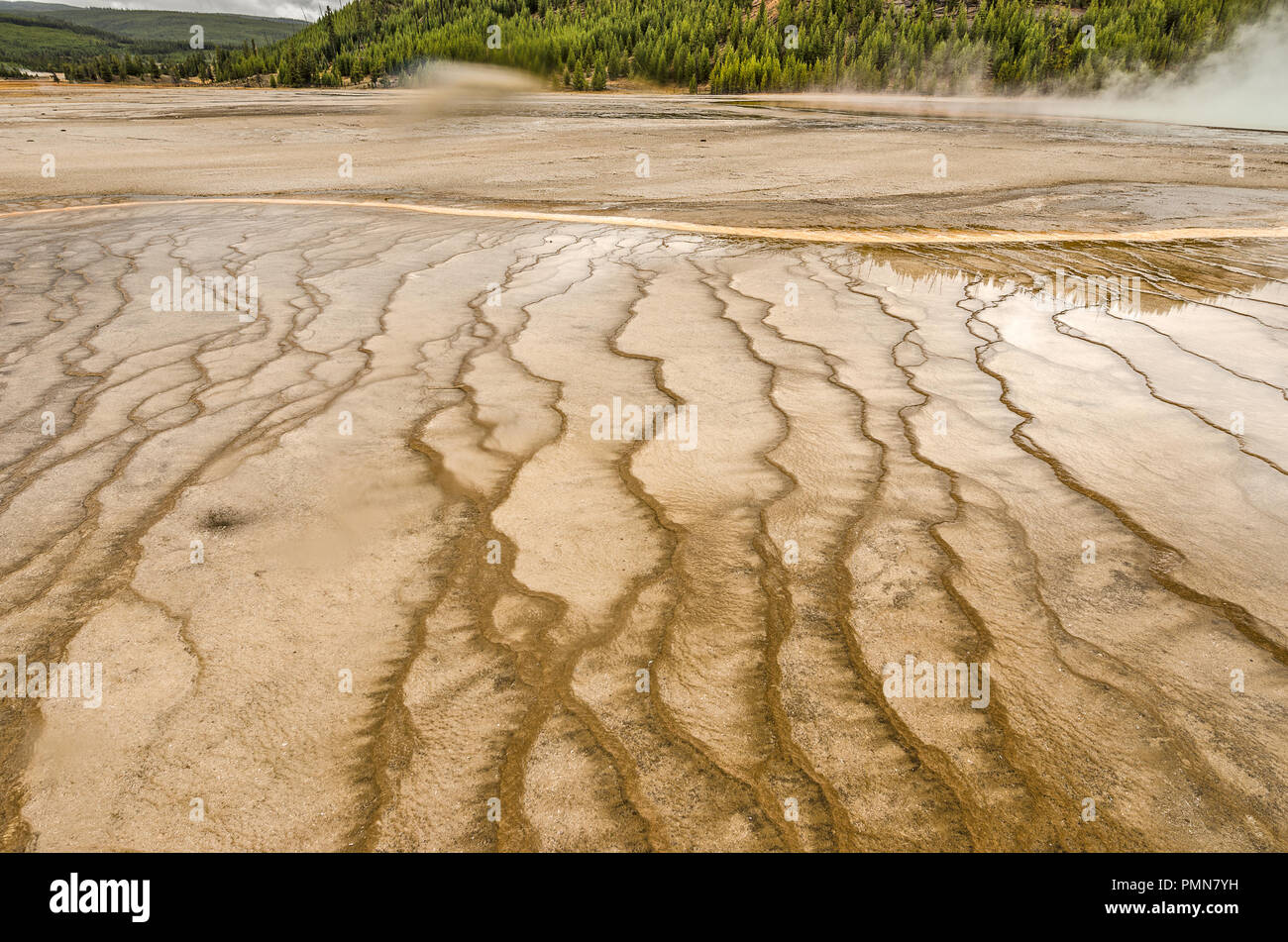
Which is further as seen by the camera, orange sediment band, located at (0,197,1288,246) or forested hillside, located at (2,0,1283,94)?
forested hillside, located at (2,0,1283,94)

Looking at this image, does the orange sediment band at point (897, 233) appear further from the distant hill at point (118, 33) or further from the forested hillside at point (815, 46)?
the distant hill at point (118, 33)

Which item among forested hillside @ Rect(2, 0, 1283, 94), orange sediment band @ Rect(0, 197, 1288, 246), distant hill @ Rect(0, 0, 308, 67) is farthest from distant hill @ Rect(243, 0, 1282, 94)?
distant hill @ Rect(0, 0, 308, 67)

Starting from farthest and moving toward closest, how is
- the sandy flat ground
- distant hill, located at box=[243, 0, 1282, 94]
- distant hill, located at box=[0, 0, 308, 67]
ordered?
distant hill, located at box=[0, 0, 308, 67], distant hill, located at box=[243, 0, 1282, 94], the sandy flat ground

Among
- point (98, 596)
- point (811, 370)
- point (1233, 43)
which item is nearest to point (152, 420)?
point (98, 596)

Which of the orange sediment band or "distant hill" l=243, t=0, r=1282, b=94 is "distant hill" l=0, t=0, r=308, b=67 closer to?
"distant hill" l=243, t=0, r=1282, b=94

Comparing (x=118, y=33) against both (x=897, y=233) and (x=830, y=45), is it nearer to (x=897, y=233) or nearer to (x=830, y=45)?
Answer: (x=830, y=45)
